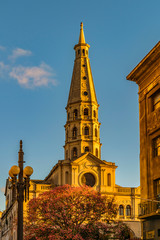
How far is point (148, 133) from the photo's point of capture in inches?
1195

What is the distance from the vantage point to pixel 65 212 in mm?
51062

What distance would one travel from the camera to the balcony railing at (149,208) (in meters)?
26.4

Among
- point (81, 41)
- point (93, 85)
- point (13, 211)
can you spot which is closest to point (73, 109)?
point (93, 85)

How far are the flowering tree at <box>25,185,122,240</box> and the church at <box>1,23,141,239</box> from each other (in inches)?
849

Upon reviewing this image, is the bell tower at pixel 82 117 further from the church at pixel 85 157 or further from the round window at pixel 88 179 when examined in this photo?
the round window at pixel 88 179

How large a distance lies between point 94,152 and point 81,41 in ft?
73.5

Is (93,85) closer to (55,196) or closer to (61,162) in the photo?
(61,162)

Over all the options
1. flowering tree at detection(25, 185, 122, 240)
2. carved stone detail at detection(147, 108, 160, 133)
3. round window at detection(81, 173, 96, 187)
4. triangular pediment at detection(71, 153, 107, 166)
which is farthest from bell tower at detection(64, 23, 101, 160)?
carved stone detail at detection(147, 108, 160, 133)

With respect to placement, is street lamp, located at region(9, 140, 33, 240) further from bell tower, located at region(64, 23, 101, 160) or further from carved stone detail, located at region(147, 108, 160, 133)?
bell tower, located at region(64, 23, 101, 160)

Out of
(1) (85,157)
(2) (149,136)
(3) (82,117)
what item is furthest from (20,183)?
(3) (82,117)

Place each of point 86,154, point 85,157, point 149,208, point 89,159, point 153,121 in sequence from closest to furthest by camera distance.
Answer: point 149,208 → point 153,121 → point 86,154 → point 85,157 → point 89,159

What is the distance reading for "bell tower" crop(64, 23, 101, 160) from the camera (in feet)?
262

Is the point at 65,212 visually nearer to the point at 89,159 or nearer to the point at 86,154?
the point at 86,154

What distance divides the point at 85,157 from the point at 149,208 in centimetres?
4985
